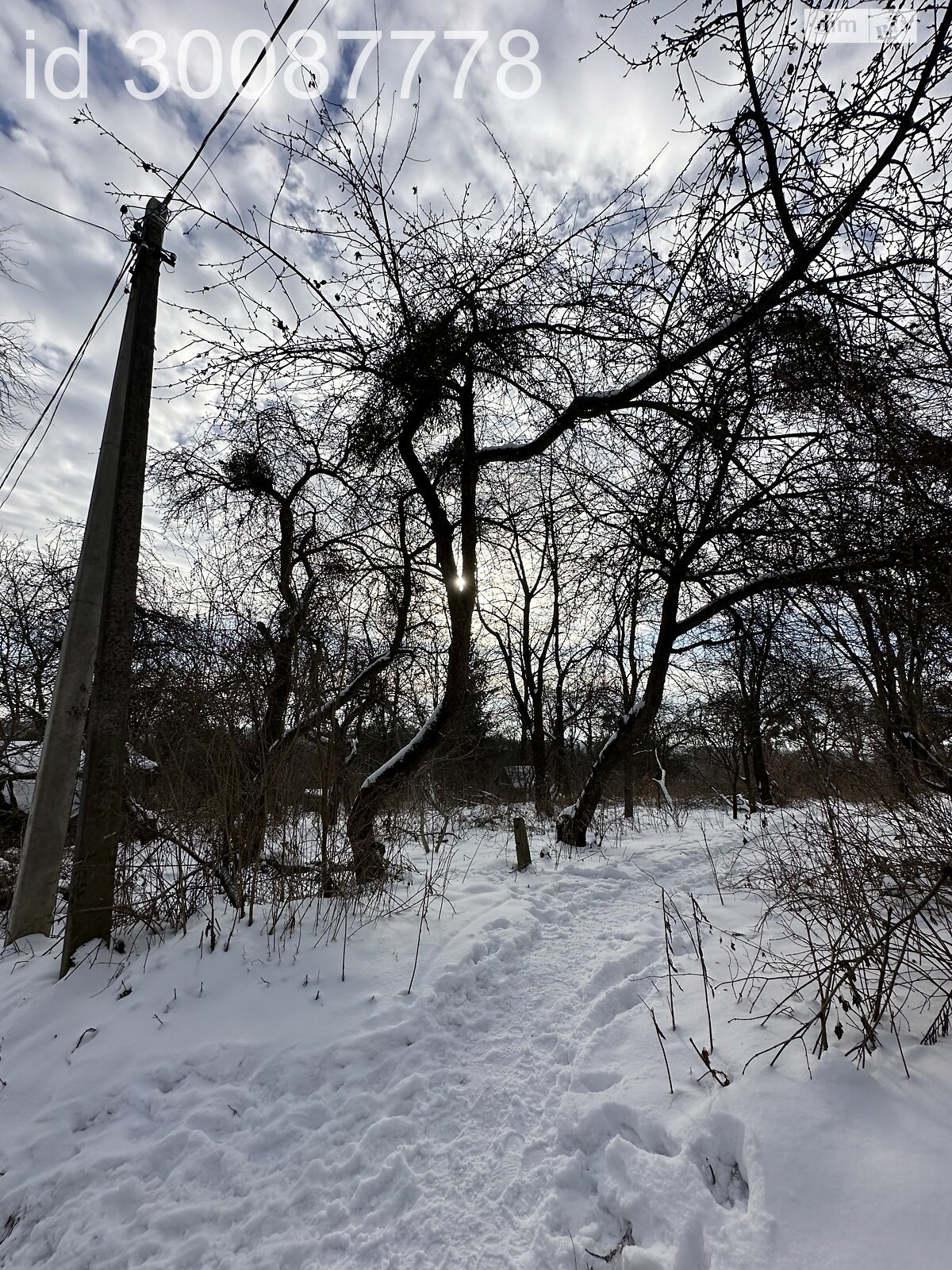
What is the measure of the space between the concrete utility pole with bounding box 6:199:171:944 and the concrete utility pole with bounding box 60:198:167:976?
0.06ft

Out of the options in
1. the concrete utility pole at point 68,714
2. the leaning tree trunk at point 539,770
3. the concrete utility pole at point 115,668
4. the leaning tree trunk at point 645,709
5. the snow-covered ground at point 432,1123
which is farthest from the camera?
the leaning tree trunk at point 539,770

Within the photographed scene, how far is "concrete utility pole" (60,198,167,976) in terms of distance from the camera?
142 inches

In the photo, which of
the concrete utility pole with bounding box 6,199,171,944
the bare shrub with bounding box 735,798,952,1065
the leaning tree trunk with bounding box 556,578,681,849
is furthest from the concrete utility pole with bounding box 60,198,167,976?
the leaning tree trunk with bounding box 556,578,681,849

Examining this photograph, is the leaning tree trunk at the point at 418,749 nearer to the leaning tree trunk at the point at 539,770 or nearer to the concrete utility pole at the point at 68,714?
the concrete utility pole at the point at 68,714

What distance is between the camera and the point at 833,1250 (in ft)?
4.80

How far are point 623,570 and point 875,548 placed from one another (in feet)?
7.60

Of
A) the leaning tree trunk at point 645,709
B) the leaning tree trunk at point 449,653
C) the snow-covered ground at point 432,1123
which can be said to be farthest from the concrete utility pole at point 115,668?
the leaning tree trunk at point 645,709

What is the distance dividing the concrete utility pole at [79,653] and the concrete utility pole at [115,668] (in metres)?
0.02

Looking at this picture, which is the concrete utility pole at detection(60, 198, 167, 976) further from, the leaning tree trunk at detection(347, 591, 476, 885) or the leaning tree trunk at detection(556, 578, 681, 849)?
the leaning tree trunk at detection(556, 578, 681, 849)

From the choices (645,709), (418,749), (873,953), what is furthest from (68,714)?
(645,709)

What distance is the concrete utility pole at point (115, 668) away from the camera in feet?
11.8

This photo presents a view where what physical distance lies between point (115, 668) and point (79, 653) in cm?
65

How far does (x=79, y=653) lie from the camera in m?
4.11

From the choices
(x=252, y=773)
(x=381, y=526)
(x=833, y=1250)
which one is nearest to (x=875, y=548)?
(x=833, y=1250)
